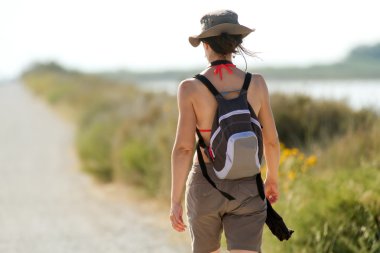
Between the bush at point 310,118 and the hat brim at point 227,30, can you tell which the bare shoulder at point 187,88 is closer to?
the hat brim at point 227,30

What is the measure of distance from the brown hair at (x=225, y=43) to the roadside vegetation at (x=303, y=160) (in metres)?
1.89

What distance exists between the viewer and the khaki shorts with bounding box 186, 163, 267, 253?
3.72m

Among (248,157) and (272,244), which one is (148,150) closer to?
(272,244)

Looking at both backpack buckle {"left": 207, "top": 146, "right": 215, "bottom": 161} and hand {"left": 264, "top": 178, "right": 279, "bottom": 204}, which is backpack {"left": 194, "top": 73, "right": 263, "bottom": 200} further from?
hand {"left": 264, "top": 178, "right": 279, "bottom": 204}

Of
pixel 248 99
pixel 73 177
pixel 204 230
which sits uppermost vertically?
pixel 248 99

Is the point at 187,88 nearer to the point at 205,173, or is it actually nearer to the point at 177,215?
the point at 205,173

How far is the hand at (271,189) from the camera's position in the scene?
4031 mm

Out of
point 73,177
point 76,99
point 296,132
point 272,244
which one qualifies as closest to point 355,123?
point 296,132

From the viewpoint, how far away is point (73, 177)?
13352 mm

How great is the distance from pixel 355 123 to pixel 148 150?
11.5 feet

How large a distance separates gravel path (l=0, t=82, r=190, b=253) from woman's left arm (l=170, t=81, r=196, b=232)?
3.64 m

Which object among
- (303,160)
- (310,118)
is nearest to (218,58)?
(303,160)

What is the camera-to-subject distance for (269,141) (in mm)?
3920

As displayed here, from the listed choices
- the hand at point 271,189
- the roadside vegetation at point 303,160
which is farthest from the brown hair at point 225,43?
the roadside vegetation at point 303,160
